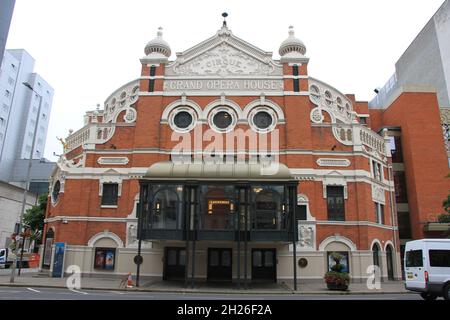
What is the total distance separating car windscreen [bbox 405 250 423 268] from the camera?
719 inches

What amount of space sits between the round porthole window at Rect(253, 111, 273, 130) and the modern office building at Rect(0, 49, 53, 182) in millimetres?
58734

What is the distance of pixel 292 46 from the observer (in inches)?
1257

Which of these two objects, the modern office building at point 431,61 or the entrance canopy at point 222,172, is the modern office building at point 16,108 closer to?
the entrance canopy at point 222,172

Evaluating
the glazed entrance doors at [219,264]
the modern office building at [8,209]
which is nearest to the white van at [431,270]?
the glazed entrance doors at [219,264]

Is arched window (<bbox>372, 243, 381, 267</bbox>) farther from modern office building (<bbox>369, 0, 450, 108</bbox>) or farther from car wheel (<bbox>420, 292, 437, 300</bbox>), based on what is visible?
modern office building (<bbox>369, 0, 450, 108</bbox>)

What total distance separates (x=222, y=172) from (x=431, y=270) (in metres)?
13.1

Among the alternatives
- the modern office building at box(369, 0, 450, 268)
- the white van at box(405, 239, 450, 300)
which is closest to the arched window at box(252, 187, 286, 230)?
the white van at box(405, 239, 450, 300)

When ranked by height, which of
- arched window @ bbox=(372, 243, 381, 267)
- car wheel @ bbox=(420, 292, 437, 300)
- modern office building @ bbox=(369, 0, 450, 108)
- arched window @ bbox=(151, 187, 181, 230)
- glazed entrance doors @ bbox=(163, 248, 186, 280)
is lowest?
car wheel @ bbox=(420, 292, 437, 300)

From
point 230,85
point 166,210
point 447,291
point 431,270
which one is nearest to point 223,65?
point 230,85

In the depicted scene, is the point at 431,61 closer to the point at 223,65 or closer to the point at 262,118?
the point at 262,118

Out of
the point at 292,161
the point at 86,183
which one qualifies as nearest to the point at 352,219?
the point at 292,161

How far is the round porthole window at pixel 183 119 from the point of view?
3100 cm

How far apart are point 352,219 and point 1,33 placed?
2894cm
